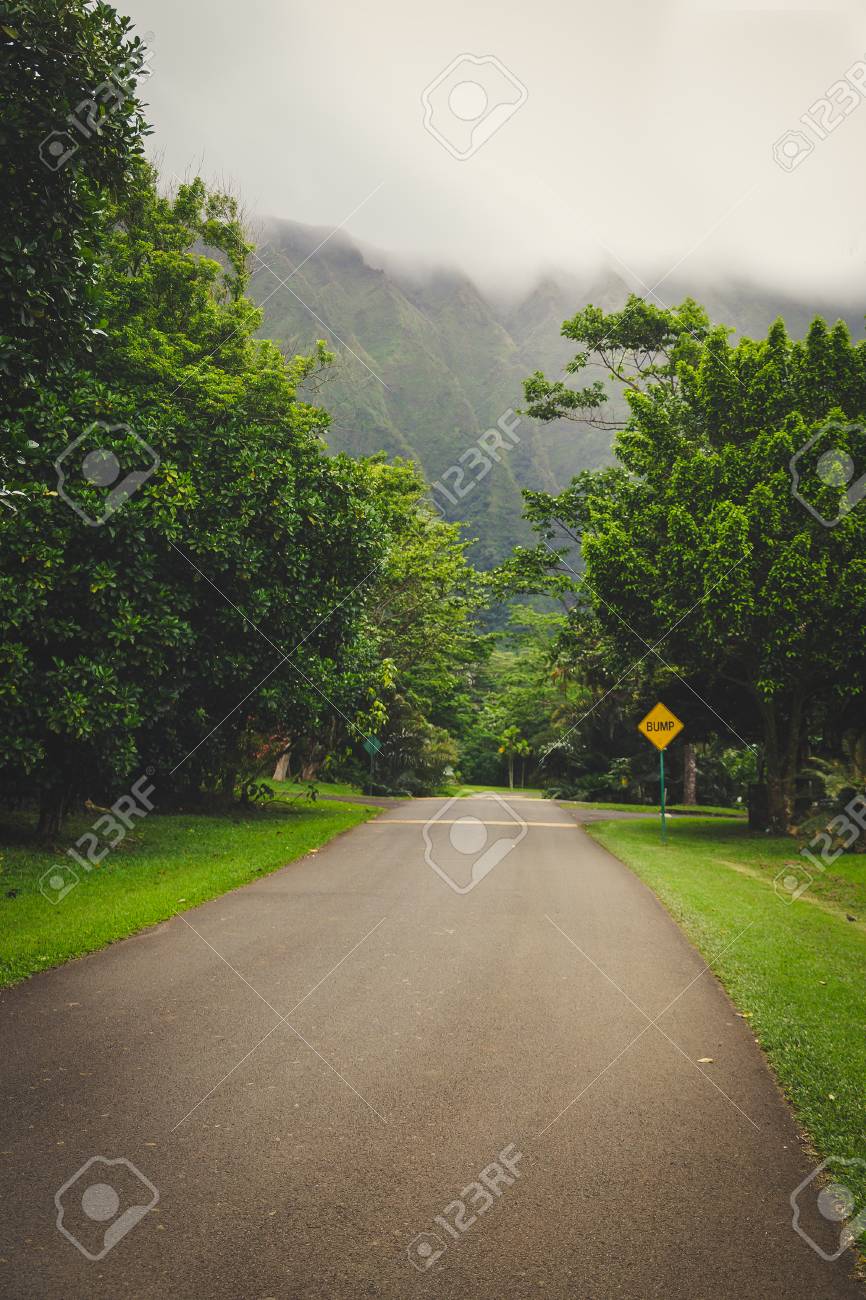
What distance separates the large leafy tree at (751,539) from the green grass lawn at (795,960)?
4.72 meters

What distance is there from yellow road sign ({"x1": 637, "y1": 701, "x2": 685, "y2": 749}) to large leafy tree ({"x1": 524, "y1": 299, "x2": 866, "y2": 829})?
5.67 ft

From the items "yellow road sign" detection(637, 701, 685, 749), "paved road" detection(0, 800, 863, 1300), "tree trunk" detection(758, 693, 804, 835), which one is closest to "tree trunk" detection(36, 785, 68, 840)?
"paved road" detection(0, 800, 863, 1300)

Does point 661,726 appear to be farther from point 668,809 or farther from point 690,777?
point 690,777

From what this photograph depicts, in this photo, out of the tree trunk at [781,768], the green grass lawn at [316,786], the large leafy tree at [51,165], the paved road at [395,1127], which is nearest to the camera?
the paved road at [395,1127]

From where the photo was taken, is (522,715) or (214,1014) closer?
(214,1014)

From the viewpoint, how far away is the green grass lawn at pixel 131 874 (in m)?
7.85

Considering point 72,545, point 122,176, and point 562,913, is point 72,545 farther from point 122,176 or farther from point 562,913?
point 562,913

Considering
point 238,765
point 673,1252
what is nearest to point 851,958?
point 673,1252

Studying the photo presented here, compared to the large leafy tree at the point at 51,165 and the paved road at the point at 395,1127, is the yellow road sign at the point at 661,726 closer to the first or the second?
the paved road at the point at 395,1127

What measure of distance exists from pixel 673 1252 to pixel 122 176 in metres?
7.96

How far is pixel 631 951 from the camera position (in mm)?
8328

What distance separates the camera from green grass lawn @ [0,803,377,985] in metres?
7.85

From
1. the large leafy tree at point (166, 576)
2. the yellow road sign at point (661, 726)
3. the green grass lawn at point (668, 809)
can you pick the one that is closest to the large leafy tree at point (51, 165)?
the large leafy tree at point (166, 576)

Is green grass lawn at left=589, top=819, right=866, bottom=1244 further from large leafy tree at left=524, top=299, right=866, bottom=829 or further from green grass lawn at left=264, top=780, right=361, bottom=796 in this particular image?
green grass lawn at left=264, top=780, right=361, bottom=796
